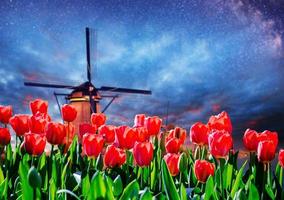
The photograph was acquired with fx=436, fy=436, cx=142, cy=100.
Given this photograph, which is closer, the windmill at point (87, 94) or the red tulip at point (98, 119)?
the red tulip at point (98, 119)

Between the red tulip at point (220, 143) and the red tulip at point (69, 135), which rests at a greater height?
the red tulip at point (69, 135)

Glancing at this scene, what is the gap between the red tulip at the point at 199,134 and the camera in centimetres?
228

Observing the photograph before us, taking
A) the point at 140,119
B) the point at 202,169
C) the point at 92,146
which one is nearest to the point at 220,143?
the point at 202,169

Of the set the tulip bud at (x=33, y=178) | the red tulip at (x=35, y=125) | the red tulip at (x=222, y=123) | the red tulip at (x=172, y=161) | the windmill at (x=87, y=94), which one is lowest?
the tulip bud at (x=33, y=178)

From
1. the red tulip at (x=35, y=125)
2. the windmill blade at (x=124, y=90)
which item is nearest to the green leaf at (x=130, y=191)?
the red tulip at (x=35, y=125)

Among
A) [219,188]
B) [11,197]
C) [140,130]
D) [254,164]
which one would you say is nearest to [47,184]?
[11,197]

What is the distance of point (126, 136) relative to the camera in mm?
2121

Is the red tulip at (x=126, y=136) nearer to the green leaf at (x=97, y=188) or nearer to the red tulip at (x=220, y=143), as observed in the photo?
the red tulip at (x=220, y=143)

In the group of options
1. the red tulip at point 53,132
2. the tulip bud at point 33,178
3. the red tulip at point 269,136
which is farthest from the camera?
the red tulip at point 53,132

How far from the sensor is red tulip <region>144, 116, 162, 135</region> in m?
2.43

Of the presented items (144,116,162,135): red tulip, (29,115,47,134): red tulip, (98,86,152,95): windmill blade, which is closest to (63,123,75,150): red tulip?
(29,115,47,134): red tulip

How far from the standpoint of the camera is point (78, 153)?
2492 mm

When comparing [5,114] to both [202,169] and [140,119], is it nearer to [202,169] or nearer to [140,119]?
[140,119]

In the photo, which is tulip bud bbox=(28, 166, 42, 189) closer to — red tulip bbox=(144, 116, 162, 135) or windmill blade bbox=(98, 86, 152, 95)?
red tulip bbox=(144, 116, 162, 135)
